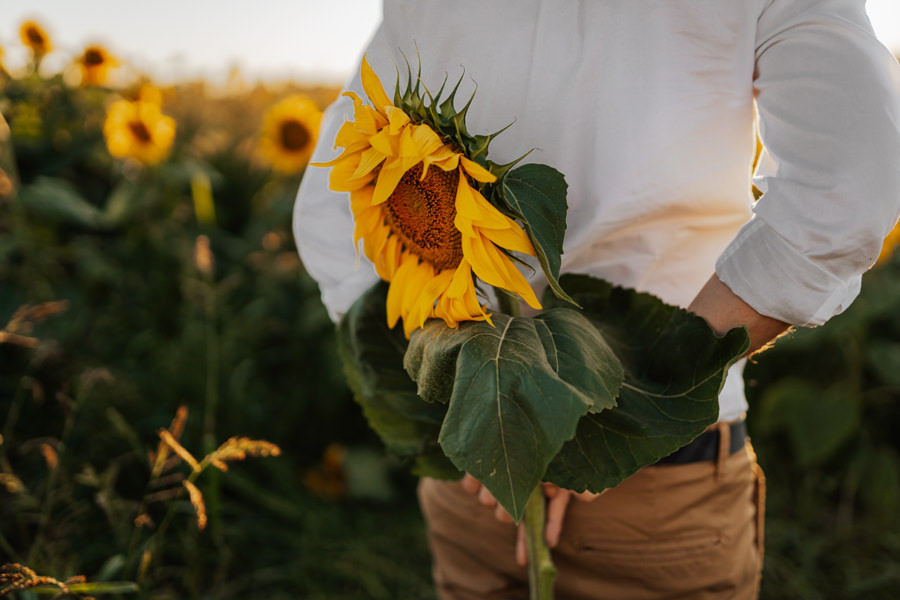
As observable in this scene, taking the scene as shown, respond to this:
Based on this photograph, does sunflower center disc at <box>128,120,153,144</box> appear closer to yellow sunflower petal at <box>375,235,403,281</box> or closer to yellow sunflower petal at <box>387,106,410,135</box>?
yellow sunflower petal at <box>375,235,403,281</box>

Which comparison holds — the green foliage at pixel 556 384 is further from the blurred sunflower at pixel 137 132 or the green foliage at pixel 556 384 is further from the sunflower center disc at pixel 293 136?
the sunflower center disc at pixel 293 136

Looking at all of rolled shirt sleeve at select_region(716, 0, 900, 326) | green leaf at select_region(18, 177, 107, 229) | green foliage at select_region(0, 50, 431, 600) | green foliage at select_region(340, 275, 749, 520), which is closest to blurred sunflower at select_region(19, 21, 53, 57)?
green foliage at select_region(0, 50, 431, 600)

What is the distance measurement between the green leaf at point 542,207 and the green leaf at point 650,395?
7.2 inches

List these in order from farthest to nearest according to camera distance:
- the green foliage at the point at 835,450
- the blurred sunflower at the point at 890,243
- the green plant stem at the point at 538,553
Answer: the blurred sunflower at the point at 890,243, the green foliage at the point at 835,450, the green plant stem at the point at 538,553

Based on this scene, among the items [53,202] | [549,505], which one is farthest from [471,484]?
[53,202]

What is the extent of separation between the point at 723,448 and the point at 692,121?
1.63 ft

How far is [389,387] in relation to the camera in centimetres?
93

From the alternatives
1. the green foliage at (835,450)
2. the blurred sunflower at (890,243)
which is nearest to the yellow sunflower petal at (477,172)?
the green foliage at (835,450)

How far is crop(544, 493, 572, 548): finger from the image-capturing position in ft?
3.22

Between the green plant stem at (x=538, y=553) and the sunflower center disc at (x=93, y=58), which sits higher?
the sunflower center disc at (x=93, y=58)

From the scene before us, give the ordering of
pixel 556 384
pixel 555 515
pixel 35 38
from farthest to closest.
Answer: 1. pixel 35 38
2. pixel 555 515
3. pixel 556 384

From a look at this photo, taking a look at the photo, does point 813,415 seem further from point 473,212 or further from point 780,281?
point 473,212

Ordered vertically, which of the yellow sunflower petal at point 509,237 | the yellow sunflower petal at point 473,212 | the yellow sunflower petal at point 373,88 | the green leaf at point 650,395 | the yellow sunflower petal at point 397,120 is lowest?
the green leaf at point 650,395

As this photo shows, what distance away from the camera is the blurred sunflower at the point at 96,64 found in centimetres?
313
